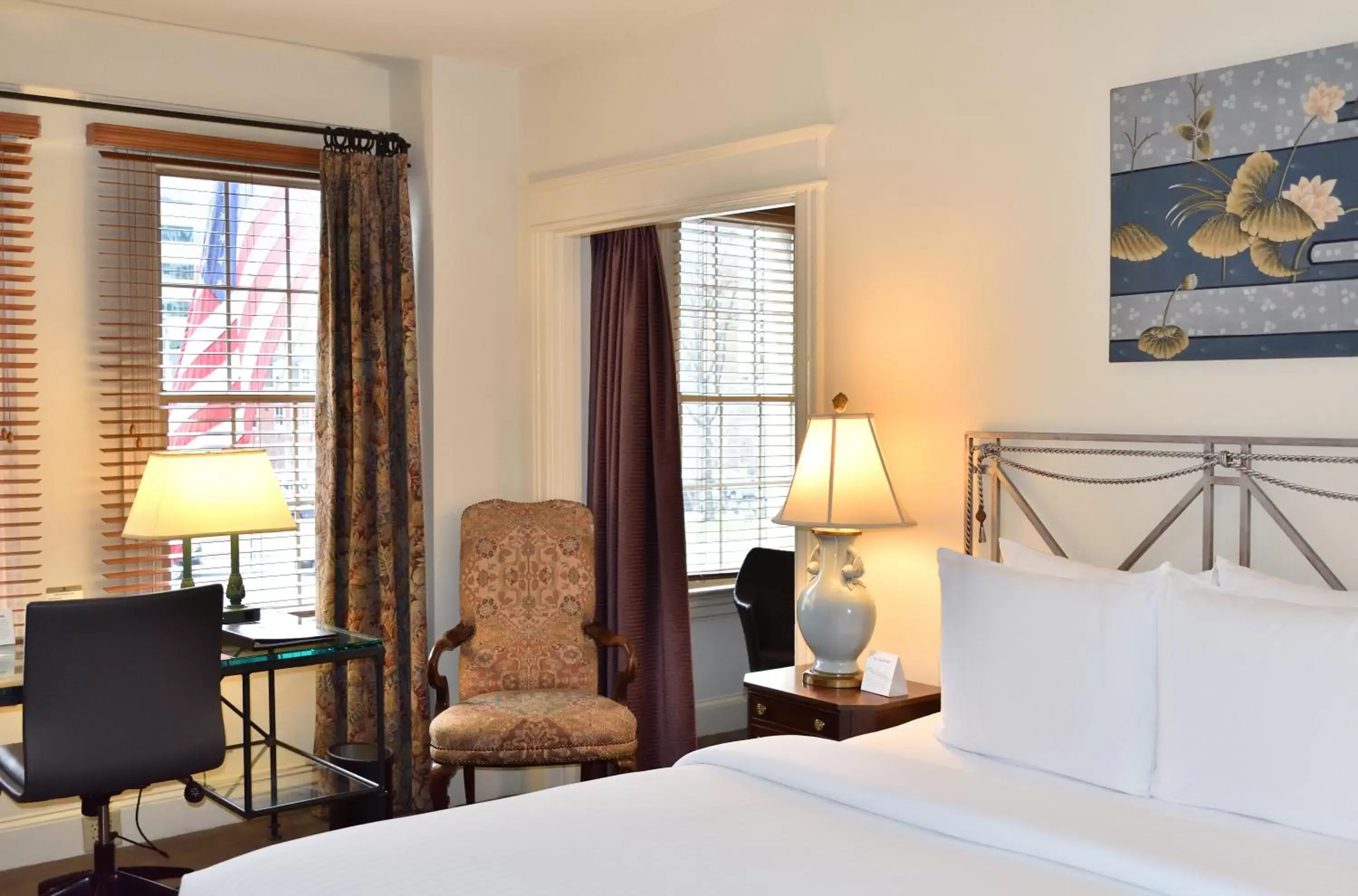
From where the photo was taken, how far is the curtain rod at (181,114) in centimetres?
417

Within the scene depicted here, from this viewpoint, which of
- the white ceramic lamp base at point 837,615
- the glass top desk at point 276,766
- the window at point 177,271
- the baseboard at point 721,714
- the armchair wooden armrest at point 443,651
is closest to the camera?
the white ceramic lamp base at point 837,615

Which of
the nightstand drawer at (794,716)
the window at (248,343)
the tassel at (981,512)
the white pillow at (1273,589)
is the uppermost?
the window at (248,343)

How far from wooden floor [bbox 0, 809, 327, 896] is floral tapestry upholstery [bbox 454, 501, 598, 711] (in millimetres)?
795

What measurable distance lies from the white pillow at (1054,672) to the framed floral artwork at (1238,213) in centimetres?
64

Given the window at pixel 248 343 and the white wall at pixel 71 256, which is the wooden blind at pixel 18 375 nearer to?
the white wall at pixel 71 256

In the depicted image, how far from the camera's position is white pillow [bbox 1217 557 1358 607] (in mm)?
2463

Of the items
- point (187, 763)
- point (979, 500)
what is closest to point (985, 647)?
point (979, 500)

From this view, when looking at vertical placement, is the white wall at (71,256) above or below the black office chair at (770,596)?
above

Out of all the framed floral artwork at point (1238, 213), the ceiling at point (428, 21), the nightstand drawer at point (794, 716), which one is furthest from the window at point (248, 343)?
the framed floral artwork at point (1238, 213)

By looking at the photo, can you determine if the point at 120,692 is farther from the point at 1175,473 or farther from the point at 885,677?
the point at 1175,473

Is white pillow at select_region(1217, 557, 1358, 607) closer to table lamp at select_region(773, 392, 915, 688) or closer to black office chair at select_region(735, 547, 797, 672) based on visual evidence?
table lamp at select_region(773, 392, 915, 688)

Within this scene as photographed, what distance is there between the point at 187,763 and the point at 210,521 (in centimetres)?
74

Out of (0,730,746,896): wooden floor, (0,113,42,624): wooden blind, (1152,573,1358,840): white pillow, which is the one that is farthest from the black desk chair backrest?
(1152,573,1358,840): white pillow

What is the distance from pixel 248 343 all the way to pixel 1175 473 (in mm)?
3196
